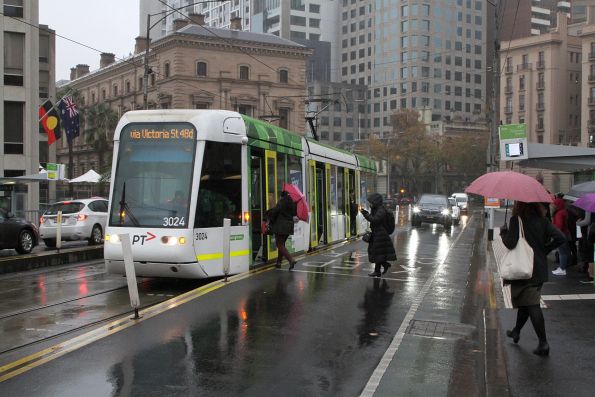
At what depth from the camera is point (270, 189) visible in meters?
13.7

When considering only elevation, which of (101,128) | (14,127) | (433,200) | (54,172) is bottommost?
(433,200)

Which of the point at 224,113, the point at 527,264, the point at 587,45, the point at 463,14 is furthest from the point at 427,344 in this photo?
the point at 463,14

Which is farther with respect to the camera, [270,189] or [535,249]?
[270,189]

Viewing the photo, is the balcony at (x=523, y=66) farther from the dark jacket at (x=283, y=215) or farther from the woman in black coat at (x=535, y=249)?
the woman in black coat at (x=535, y=249)

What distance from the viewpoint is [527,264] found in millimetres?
6867

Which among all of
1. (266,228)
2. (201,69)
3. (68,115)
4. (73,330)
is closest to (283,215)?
(266,228)

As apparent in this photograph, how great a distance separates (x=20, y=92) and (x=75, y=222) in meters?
18.2

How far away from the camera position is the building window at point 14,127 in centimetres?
3597

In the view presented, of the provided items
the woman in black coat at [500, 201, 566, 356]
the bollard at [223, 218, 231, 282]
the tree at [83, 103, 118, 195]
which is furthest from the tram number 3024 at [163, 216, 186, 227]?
the tree at [83, 103, 118, 195]

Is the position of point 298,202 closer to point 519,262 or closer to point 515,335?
point 515,335

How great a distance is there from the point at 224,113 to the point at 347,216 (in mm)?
11154

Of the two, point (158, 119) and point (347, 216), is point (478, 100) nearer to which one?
point (347, 216)

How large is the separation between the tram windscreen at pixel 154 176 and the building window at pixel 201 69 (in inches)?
2189

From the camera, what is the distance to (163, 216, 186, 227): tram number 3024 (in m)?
10.6
